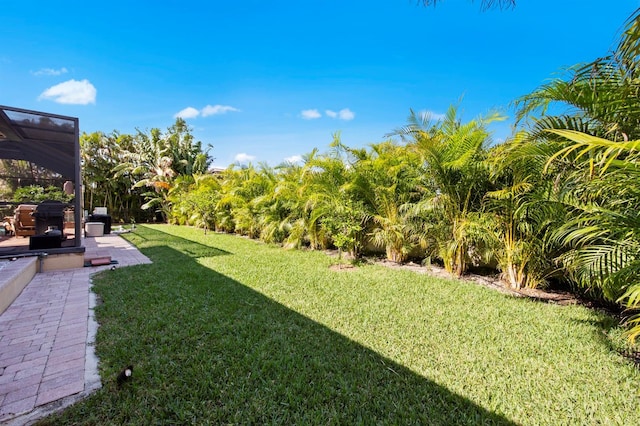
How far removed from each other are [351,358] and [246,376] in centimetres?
99

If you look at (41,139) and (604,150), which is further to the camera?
(41,139)

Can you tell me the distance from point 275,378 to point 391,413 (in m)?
0.98

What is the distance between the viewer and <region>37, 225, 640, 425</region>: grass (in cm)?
200

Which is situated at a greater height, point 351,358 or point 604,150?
point 604,150

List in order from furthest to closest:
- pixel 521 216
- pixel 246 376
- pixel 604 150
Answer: pixel 521 216 < pixel 604 150 < pixel 246 376

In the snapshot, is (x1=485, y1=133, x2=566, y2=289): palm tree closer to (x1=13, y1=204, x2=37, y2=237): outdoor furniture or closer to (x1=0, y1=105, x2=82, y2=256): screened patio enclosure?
(x1=0, y1=105, x2=82, y2=256): screened patio enclosure

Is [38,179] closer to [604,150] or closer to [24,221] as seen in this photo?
[24,221]

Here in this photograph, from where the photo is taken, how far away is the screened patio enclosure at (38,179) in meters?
6.02

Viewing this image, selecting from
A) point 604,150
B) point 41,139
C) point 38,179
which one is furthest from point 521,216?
point 38,179

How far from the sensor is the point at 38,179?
298 inches

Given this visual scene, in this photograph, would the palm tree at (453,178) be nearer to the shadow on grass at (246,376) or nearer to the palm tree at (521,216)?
the palm tree at (521,216)

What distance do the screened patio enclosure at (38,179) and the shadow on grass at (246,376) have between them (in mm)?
3998

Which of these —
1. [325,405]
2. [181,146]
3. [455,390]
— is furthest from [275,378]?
[181,146]

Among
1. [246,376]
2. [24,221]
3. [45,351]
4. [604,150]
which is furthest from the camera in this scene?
[24,221]
